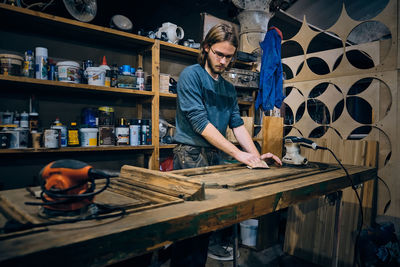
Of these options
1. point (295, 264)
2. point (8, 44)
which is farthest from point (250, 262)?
point (8, 44)

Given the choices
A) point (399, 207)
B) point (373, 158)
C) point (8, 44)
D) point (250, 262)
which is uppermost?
point (8, 44)

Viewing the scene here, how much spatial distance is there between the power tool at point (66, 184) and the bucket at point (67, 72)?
5.08 ft

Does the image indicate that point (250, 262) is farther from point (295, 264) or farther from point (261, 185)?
point (261, 185)

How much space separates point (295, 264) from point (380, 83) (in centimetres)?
169

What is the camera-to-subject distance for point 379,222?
6.93 ft

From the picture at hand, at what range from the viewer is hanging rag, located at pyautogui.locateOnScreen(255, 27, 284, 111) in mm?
2686

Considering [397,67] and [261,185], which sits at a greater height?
[397,67]

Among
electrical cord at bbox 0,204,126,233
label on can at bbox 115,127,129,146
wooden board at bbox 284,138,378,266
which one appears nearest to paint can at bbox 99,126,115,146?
label on can at bbox 115,127,129,146

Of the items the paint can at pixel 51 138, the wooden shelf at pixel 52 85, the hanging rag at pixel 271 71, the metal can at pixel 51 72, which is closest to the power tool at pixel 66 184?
the paint can at pixel 51 138

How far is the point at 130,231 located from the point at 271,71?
8.24ft

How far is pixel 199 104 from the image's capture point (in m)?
1.43

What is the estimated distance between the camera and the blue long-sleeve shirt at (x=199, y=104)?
55.2 inches

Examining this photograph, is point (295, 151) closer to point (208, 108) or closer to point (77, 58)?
point (208, 108)

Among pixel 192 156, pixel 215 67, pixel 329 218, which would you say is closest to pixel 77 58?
pixel 215 67
